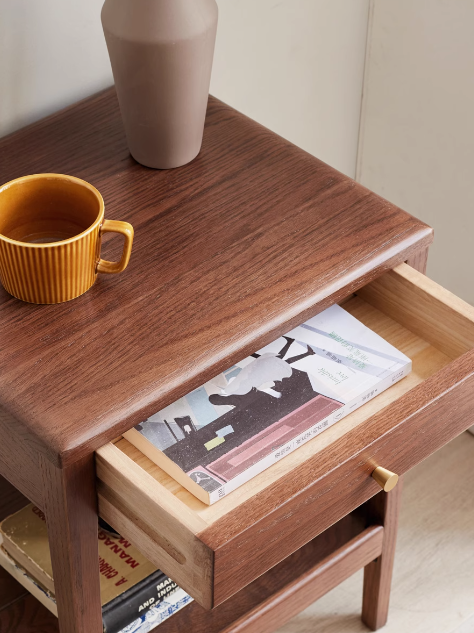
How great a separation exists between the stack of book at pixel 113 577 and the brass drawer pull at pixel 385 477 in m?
0.37

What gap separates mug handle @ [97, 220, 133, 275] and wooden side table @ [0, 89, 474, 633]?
0.02 metres

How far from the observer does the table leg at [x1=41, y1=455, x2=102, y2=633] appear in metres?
0.72

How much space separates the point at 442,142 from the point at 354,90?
0.55 feet

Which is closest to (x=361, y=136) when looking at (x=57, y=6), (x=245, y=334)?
(x=57, y=6)

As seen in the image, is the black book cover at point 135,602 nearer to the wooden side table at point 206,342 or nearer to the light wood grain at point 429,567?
the wooden side table at point 206,342

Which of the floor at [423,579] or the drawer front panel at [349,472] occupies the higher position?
the drawer front panel at [349,472]

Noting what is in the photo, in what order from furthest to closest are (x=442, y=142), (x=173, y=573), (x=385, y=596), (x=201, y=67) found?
(x=442, y=142)
(x=385, y=596)
(x=201, y=67)
(x=173, y=573)

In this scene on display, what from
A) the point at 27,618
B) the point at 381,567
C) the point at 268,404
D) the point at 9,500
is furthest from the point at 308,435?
the point at 9,500

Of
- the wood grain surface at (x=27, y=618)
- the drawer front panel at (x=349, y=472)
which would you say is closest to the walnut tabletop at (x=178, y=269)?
the drawer front panel at (x=349, y=472)

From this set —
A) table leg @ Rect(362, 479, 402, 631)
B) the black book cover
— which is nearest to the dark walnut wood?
the black book cover

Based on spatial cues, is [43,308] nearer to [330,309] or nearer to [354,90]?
[330,309]

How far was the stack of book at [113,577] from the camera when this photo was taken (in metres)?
0.99

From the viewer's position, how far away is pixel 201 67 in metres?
0.85

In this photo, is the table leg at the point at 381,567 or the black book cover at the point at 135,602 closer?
the black book cover at the point at 135,602
